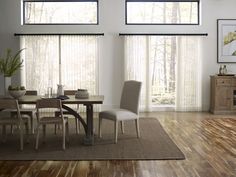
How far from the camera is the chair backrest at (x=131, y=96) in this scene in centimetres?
604

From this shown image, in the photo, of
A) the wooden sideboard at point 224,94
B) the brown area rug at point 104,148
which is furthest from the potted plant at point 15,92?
the wooden sideboard at point 224,94

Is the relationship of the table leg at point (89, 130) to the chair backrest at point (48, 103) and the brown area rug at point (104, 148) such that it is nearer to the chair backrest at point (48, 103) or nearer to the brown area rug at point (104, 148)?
the brown area rug at point (104, 148)

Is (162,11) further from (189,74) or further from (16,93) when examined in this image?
(16,93)

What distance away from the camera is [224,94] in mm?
8688

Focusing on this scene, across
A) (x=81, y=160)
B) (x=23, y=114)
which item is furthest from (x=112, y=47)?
(x=81, y=160)

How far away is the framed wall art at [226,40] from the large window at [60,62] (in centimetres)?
297

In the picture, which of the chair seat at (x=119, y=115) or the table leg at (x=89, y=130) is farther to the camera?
the chair seat at (x=119, y=115)

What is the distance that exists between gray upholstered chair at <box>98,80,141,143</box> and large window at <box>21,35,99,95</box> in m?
2.79

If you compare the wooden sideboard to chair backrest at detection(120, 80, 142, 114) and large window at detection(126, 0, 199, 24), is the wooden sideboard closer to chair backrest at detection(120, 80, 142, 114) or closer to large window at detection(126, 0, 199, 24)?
large window at detection(126, 0, 199, 24)

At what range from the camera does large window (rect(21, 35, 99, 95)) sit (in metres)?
8.95

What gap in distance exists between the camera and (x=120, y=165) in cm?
454

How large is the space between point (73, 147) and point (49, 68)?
13.0 ft

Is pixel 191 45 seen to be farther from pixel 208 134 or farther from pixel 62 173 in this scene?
pixel 62 173

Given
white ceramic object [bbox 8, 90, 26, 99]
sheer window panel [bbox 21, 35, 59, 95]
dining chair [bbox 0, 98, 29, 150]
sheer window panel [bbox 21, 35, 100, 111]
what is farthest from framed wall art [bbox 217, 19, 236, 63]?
dining chair [bbox 0, 98, 29, 150]
